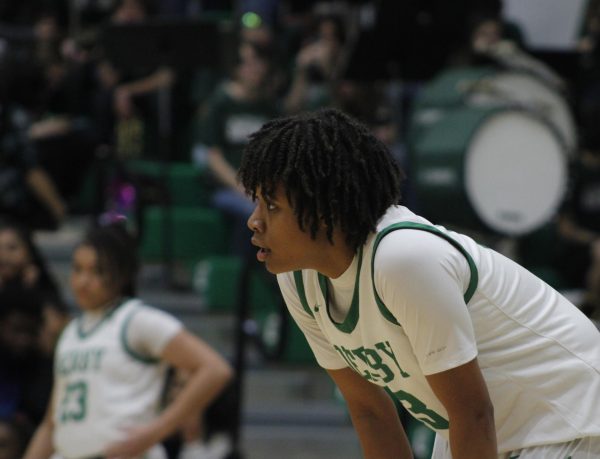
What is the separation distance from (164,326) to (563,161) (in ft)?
10.9

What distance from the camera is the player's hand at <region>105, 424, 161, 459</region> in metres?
4.35

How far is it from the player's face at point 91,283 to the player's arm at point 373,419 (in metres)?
1.79

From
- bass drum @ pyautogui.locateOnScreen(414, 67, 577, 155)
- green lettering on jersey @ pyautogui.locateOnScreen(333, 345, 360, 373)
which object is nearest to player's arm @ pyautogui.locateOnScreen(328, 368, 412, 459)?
green lettering on jersey @ pyautogui.locateOnScreen(333, 345, 360, 373)

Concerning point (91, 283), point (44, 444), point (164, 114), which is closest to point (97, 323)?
point (91, 283)

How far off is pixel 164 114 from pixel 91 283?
469 cm

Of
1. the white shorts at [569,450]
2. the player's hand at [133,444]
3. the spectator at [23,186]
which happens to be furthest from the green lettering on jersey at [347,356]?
the spectator at [23,186]

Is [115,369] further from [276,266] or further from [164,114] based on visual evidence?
[164,114]

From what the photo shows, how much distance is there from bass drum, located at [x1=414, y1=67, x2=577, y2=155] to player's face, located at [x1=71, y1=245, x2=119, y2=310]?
3.07 metres

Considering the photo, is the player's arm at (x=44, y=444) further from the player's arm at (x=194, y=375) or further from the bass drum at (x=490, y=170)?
the bass drum at (x=490, y=170)

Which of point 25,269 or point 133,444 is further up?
point 133,444

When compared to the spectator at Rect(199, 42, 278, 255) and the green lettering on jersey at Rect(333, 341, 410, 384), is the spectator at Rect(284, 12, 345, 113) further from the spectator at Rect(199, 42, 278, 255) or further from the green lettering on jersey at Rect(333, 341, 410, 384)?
the green lettering on jersey at Rect(333, 341, 410, 384)

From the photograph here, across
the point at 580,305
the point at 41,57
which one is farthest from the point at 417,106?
A: the point at 41,57

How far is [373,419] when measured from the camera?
2.91 meters

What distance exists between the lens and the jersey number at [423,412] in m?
2.73
